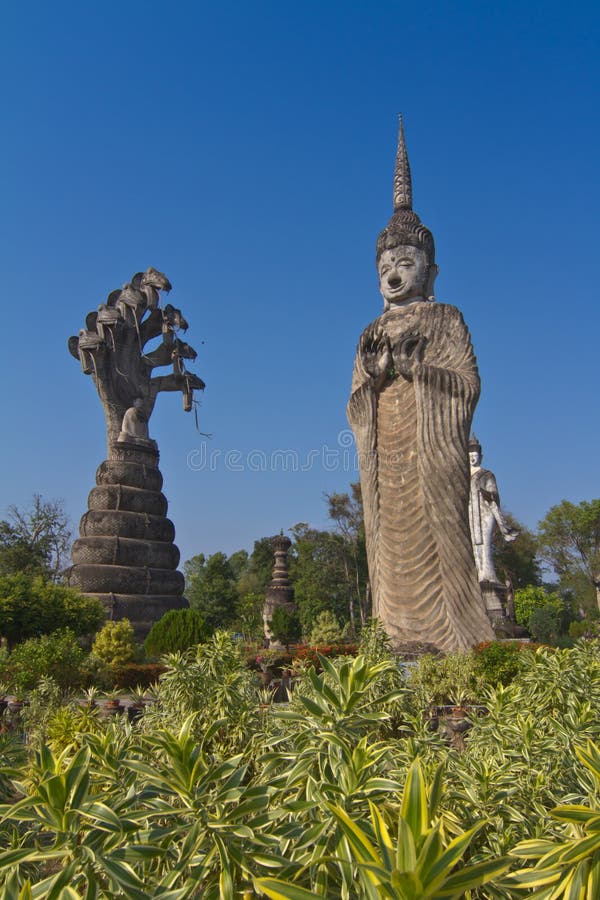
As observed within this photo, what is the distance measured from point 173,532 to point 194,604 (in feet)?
55.4

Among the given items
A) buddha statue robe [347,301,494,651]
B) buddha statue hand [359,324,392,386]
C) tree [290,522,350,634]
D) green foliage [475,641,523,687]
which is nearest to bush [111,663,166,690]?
buddha statue robe [347,301,494,651]

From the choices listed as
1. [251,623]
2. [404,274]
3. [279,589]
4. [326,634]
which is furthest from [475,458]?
[404,274]

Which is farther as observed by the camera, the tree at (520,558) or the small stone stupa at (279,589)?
the tree at (520,558)

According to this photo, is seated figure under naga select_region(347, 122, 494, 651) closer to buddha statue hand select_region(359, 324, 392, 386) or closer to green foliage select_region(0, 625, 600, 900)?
buddha statue hand select_region(359, 324, 392, 386)

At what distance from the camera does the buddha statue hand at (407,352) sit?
10.9 m

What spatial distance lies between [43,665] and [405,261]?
869 cm

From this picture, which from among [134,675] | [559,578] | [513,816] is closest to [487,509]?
[134,675]

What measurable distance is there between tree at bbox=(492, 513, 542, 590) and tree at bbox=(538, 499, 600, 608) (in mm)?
859

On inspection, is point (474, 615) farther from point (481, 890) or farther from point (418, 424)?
point (481, 890)

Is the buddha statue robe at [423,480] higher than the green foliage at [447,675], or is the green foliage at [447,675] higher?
the buddha statue robe at [423,480]

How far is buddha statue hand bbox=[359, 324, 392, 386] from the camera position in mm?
11062

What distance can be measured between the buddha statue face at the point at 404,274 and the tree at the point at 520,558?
87.1 feet

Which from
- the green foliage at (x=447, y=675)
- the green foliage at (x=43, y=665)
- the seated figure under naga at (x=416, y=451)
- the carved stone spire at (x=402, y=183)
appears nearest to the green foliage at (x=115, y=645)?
the green foliage at (x=43, y=665)

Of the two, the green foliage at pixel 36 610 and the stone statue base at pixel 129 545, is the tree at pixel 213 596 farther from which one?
the green foliage at pixel 36 610
